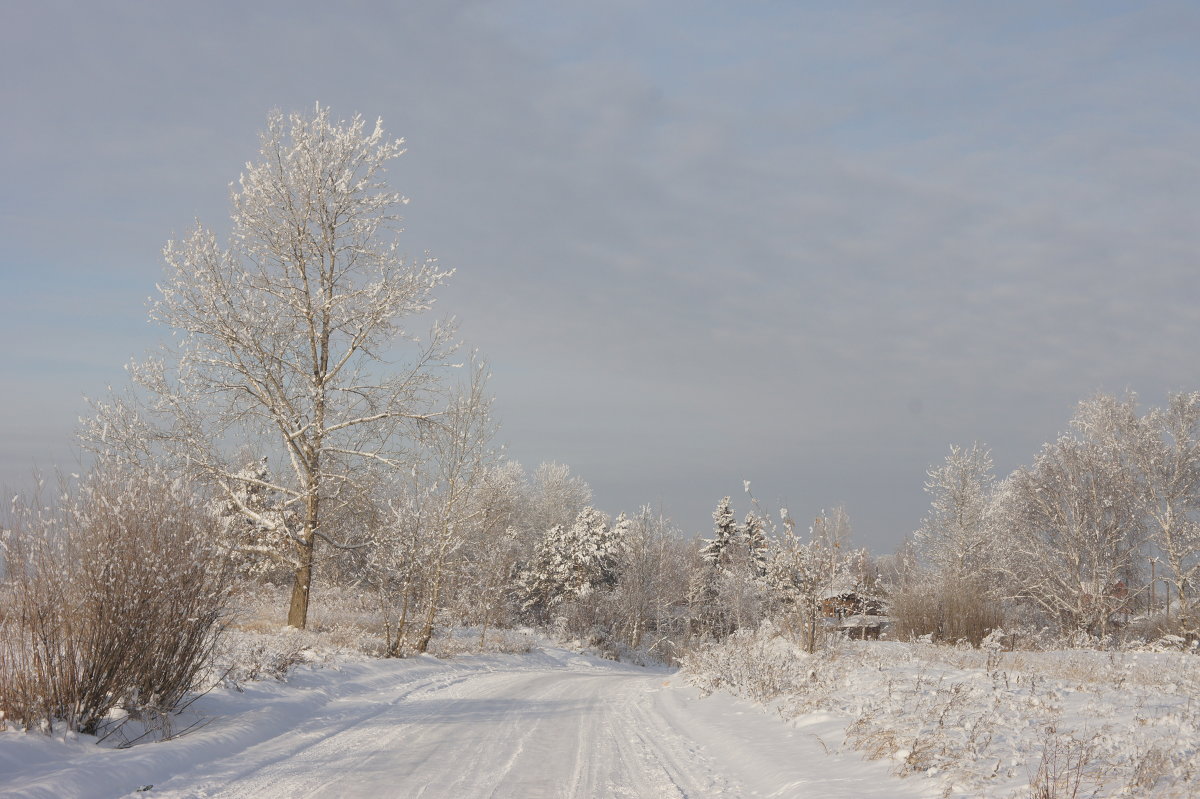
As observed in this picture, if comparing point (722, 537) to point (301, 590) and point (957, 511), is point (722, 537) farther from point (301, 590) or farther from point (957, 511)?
point (301, 590)

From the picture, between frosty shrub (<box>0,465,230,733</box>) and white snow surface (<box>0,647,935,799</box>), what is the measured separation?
1.48 ft

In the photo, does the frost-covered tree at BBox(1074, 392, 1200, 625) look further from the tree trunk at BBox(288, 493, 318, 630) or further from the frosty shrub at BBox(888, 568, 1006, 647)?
the tree trunk at BBox(288, 493, 318, 630)

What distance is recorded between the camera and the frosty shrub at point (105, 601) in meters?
6.15

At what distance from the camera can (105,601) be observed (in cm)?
659

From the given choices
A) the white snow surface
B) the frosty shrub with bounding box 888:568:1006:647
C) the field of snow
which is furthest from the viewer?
the frosty shrub with bounding box 888:568:1006:647

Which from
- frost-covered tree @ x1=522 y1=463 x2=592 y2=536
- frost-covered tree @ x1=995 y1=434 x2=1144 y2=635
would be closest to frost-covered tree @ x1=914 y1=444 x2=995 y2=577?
frost-covered tree @ x1=995 y1=434 x2=1144 y2=635

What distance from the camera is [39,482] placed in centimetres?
649

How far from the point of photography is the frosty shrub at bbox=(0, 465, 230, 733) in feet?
20.2

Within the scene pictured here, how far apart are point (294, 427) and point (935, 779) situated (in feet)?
51.6

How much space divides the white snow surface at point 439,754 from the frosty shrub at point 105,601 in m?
0.45

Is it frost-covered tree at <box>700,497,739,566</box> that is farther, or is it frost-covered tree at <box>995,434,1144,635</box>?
frost-covered tree at <box>700,497,739,566</box>

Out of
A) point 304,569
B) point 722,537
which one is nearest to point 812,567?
point 304,569

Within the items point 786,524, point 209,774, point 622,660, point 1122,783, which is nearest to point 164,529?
point 209,774

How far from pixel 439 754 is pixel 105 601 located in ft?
11.6
